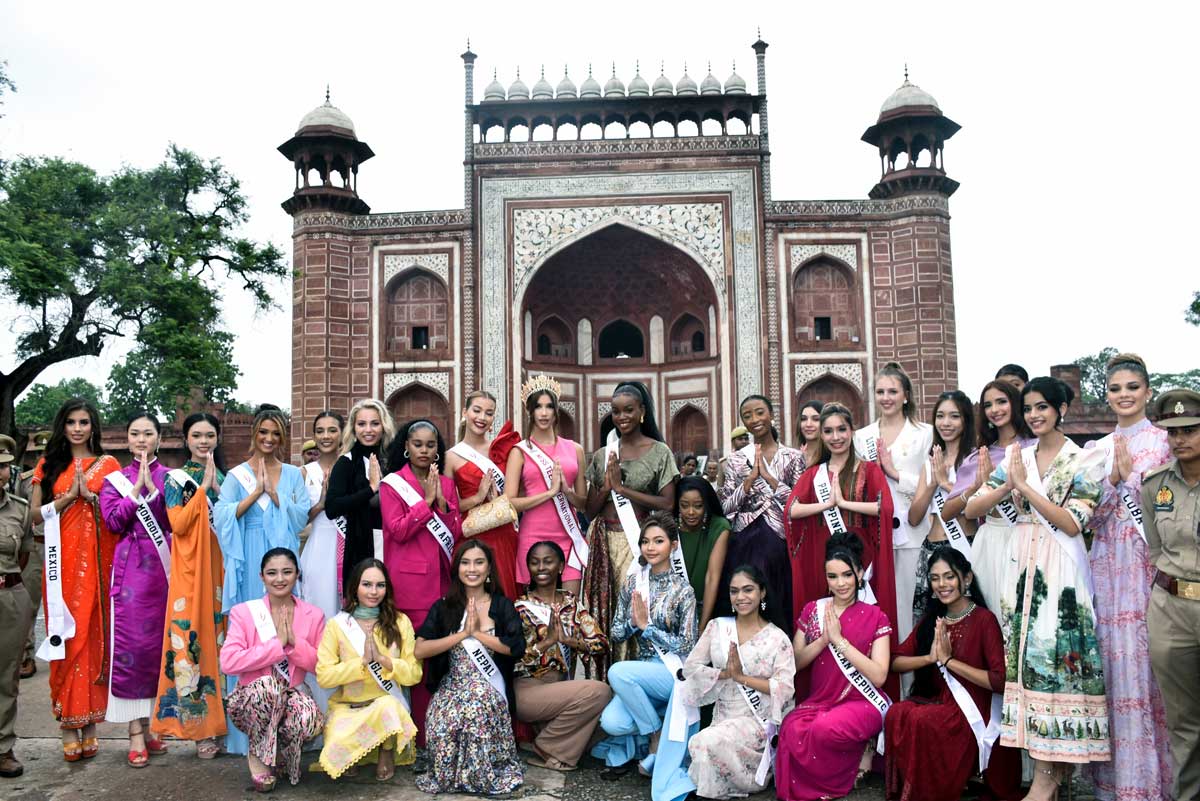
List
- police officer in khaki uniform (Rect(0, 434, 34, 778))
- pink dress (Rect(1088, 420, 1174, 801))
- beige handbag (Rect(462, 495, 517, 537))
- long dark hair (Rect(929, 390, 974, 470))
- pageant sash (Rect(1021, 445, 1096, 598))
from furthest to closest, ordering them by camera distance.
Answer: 1. beige handbag (Rect(462, 495, 517, 537))
2. long dark hair (Rect(929, 390, 974, 470))
3. police officer in khaki uniform (Rect(0, 434, 34, 778))
4. pageant sash (Rect(1021, 445, 1096, 598))
5. pink dress (Rect(1088, 420, 1174, 801))

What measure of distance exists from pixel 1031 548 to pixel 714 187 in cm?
1610

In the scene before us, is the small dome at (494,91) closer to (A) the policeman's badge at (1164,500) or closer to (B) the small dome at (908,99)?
(B) the small dome at (908,99)

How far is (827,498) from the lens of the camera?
465 centimetres

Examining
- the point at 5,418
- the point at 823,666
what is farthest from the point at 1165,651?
the point at 5,418

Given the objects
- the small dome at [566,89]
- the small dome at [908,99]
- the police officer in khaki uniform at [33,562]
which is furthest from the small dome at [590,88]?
the police officer in khaki uniform at [33,562]

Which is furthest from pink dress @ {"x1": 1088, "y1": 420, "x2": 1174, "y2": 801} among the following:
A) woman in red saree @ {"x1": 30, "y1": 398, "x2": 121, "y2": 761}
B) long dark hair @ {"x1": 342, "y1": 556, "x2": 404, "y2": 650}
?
woman in red saree @ {"x1": 30, "y1": 398, "x2": 121, "y2": 761}

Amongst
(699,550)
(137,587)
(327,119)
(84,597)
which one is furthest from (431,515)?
(327,119)

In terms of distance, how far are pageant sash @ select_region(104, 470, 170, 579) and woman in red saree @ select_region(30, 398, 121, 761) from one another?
0.35ft

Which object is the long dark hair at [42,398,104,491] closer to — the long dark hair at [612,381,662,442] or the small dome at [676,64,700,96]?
the long dark hair at [612,381,662,442]

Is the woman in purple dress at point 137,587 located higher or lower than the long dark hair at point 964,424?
lower

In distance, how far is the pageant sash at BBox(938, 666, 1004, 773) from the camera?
3982 mm

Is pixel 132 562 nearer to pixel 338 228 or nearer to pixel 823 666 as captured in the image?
pixel 823 666

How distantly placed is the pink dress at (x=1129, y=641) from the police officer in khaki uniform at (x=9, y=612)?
496 centimetres

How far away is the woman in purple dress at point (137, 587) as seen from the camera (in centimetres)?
460
